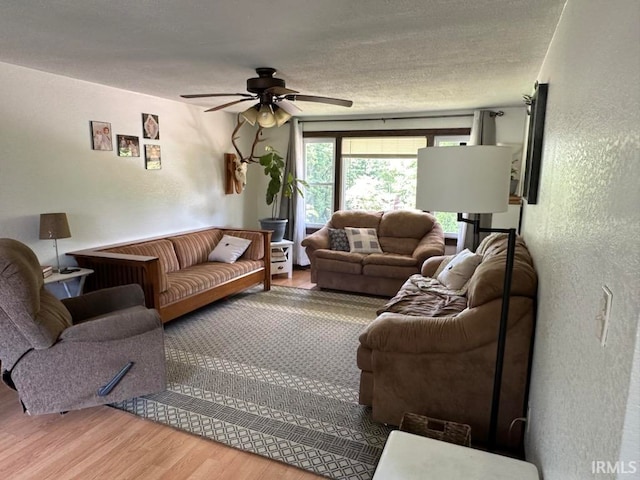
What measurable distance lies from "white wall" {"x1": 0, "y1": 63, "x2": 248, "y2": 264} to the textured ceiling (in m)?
0.25

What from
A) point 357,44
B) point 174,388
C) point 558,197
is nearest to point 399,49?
point 357,44

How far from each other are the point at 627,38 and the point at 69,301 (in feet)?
10.7

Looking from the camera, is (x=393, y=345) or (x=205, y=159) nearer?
(x=393, y=345)

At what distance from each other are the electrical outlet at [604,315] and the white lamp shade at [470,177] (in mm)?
811

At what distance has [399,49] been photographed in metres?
2.60

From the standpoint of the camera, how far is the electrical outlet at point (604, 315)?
845mm

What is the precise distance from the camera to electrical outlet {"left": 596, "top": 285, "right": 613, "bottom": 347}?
2.77ft

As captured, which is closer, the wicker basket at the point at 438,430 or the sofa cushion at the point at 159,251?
the wicker basket at the point at 438,430

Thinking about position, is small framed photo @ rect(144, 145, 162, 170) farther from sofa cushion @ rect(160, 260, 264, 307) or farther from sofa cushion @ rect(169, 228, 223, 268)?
sofa cushion @ rect(160, 260, 264, 307)

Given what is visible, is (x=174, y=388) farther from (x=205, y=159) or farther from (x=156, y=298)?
(x=205, y=159)

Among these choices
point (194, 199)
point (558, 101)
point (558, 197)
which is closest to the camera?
point (558, 197)

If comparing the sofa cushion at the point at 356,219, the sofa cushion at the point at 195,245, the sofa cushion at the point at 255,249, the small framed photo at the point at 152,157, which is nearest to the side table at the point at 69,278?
the sofa cushion at the point at 195,245

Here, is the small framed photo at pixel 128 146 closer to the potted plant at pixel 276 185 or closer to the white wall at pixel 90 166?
the white wall at pixel 90 166

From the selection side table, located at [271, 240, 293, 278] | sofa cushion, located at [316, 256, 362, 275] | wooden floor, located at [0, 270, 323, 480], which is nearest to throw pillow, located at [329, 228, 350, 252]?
sofa cushion, located at [316, 256, 362, 275]
